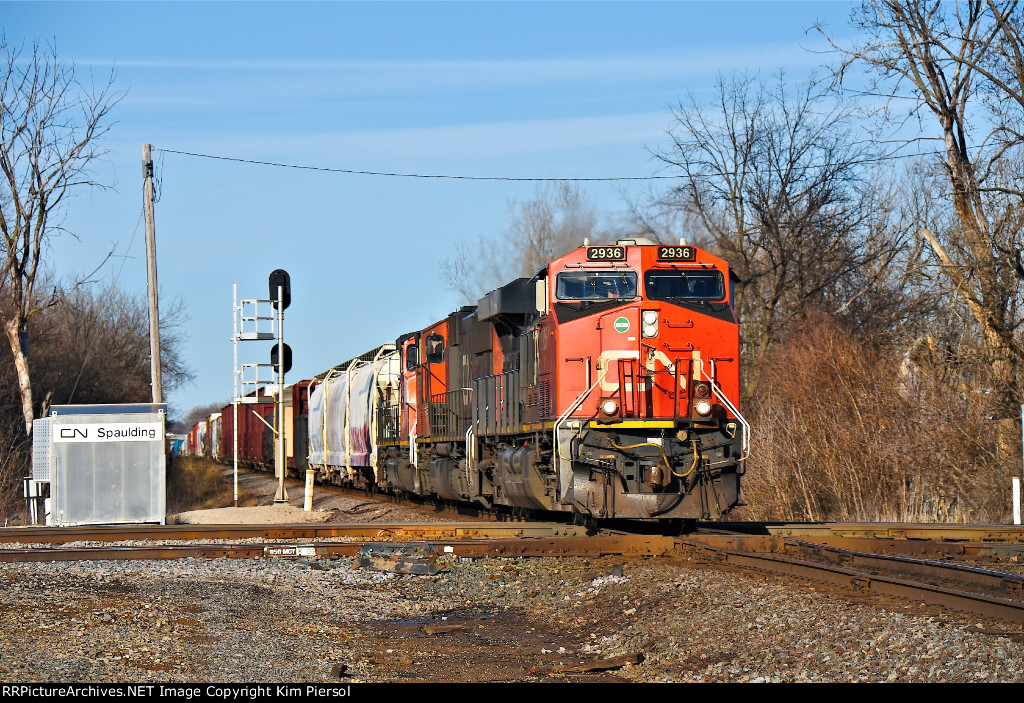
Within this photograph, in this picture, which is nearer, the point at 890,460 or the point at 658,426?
the point at 658,426

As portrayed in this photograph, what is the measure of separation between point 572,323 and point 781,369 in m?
14.1

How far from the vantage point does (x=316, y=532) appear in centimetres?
1442

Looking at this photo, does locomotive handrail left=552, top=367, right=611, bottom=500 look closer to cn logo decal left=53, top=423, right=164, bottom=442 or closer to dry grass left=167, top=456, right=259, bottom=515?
cn logo decal left=53, top=423, right=164, bottom=442

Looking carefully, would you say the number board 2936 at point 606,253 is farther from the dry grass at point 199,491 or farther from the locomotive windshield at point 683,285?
the dry grass at point 199,491

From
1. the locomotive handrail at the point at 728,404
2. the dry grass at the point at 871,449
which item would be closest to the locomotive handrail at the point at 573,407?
the locomotive handrail at the point at 728,404

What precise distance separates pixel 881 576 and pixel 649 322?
4640 mm

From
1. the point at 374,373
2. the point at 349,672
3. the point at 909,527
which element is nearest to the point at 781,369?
the point at 374,373

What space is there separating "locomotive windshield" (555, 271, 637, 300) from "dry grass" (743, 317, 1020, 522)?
8798mm

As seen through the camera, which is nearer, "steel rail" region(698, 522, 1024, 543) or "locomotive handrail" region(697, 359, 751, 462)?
"locomotive handrail" region(697, 359, 751, 462)

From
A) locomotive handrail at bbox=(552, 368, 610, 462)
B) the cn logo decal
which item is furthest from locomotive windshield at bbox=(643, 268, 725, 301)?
the cn logo decal

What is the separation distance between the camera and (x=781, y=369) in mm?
25859

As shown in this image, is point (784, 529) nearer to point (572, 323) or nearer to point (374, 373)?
point (572, 323)

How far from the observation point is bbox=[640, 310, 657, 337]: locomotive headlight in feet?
42.6

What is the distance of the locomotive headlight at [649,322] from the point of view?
12984 mm
